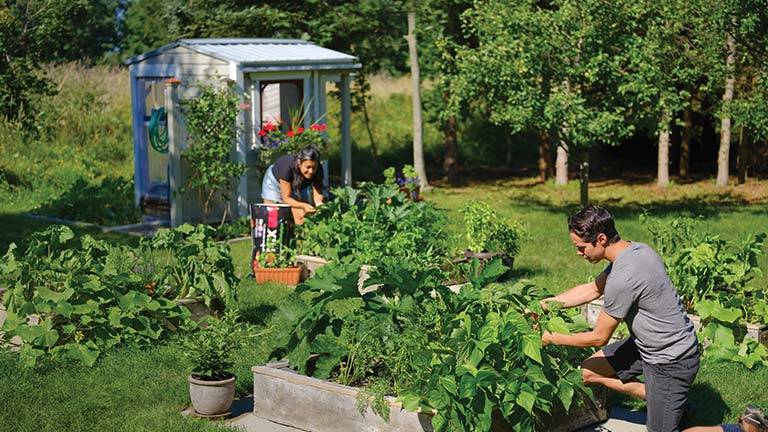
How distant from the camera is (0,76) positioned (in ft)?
63.1

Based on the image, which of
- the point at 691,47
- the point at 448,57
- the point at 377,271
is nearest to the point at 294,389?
the point at 377,271

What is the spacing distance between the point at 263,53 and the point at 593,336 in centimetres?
1091

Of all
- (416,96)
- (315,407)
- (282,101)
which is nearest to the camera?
(315,407)

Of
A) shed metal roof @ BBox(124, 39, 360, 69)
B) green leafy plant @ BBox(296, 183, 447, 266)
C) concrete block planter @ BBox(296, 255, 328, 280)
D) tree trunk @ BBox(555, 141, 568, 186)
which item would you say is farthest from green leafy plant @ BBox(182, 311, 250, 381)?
tree trunk @ BBox(555, 141, 568, 186)

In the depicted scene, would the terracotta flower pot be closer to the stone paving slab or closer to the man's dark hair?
the stone paving slab

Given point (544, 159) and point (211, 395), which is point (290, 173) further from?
point (544, 159)

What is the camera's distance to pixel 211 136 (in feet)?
48.5

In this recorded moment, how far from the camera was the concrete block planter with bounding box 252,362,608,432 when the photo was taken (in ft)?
20.9

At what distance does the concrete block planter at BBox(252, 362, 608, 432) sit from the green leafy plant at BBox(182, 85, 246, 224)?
7835mm

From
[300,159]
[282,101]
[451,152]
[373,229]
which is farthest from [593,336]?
[451,152]

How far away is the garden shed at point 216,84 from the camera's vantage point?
15.2 metres

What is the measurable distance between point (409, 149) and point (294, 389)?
18336 mm

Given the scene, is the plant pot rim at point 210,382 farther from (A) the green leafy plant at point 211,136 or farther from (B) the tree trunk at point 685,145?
(B) the tree trunk at point 685,145

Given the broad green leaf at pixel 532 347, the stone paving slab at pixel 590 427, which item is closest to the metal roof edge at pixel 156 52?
the stone paving slab at pixel 590 427
